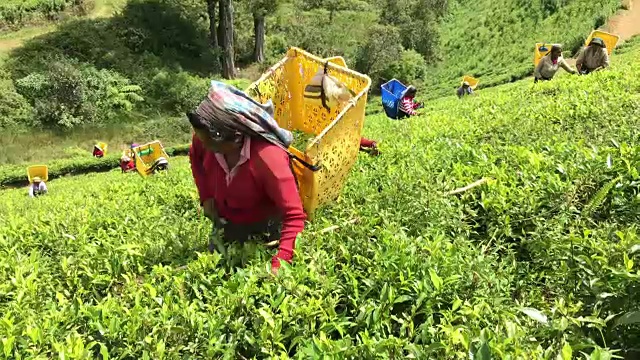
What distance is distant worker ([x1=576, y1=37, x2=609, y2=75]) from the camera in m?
9.62

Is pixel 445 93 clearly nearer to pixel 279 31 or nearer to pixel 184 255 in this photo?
pixel 279 31

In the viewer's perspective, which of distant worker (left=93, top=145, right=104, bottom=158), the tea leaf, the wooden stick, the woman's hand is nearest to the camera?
the tea leaf

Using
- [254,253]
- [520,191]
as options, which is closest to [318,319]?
[254,253]

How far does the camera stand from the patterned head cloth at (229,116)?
2.85 meters

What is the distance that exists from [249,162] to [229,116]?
0.29 m

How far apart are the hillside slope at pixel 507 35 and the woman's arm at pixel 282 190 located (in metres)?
17.7

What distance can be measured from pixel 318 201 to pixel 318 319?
1461 mm

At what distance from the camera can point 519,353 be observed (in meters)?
1.92

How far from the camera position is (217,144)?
2.90 meters

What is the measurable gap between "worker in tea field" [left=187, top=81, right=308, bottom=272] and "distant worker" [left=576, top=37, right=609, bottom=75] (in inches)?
342

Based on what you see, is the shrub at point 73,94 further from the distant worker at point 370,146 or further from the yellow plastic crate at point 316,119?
the distant worker at point 370,146

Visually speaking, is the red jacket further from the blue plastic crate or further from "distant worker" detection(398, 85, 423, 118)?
the blue plastic crate

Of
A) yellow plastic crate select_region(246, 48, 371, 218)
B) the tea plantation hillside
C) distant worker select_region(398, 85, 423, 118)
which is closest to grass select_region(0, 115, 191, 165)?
distant worker select_region(398, 85, 423, 118)

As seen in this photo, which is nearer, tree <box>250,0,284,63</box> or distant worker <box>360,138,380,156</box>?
distant worker <box>360,138,380,156</box>
